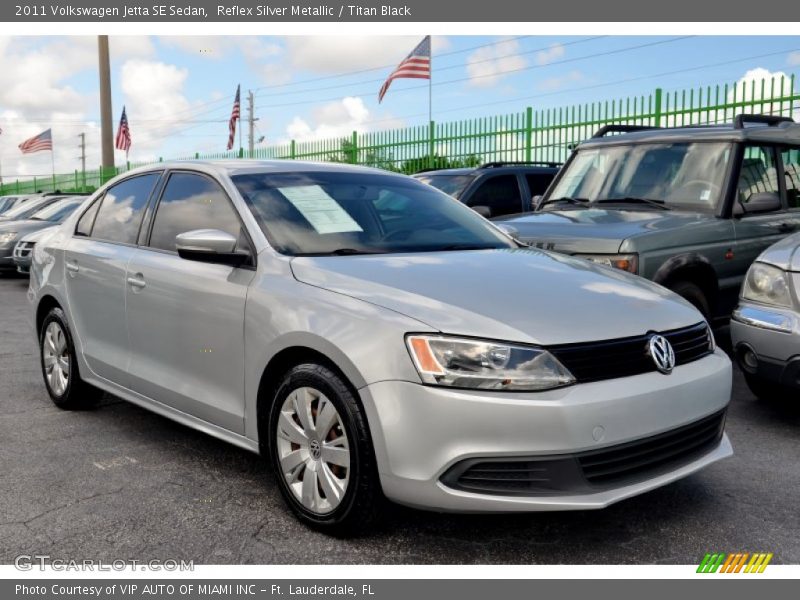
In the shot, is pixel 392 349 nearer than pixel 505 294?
Yes

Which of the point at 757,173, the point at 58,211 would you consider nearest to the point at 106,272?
the point at 757,173

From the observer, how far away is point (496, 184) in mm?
9586

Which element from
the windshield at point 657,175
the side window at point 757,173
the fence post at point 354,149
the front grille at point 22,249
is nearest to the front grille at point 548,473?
the windshield at point 657,175

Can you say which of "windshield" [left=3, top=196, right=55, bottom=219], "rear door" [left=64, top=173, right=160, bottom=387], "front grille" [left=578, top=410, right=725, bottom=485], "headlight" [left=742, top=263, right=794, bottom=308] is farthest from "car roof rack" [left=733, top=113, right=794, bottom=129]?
"windshield" [left=3, top=196, right=55, bottom=219]

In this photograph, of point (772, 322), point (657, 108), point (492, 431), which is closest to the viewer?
point (492, 431)

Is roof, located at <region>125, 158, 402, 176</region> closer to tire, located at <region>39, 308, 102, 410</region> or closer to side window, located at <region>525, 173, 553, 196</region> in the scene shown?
tire, located at <region>39, 308, 102, 410</region>

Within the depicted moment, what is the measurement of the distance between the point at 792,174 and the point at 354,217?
15.2 ft

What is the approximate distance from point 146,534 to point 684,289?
4.01m

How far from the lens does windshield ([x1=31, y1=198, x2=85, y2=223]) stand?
14.1 metres

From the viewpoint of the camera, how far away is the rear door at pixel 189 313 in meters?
3.71

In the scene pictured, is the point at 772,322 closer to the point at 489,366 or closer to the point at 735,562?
the point at 735,562

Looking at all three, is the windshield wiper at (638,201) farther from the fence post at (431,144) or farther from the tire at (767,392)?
the fence post at (431,144)

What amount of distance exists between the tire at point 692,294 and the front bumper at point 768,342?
89 centimetres
